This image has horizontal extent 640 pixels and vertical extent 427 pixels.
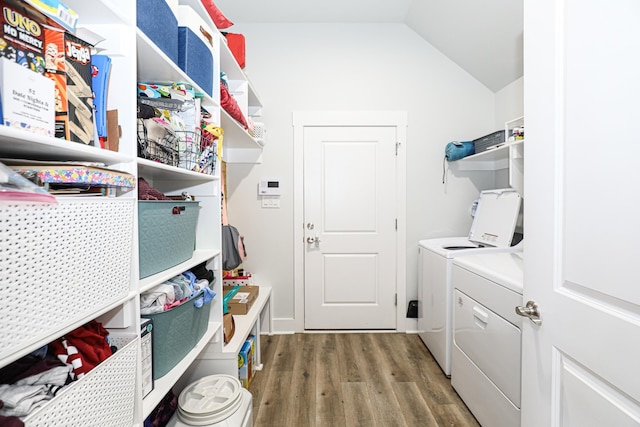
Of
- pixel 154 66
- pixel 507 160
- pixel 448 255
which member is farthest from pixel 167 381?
pixel 507 160

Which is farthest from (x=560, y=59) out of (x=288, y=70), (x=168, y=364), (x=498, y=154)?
(x=288, y=70)

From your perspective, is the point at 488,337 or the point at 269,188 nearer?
the point at 488,337

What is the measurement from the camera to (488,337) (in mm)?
1498

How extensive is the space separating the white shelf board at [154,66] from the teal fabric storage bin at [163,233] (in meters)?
0.49

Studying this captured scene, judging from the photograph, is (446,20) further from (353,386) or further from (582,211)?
(353,386)

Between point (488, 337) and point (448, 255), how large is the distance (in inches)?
23.8

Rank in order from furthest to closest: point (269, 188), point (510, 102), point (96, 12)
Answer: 1. point (269, 188)
2. point (510, 102)
3. point (96, 12)

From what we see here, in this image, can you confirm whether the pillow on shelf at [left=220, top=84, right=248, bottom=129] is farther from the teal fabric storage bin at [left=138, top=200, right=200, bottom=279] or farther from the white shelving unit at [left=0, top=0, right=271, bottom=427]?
the teal fabric storage bin at [left=138, top=200, right=200, bottom=279]

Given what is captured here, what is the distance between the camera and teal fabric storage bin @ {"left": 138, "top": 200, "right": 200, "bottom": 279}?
3.09 ft

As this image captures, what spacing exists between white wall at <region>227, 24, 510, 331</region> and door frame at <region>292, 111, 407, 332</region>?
2.0 inches

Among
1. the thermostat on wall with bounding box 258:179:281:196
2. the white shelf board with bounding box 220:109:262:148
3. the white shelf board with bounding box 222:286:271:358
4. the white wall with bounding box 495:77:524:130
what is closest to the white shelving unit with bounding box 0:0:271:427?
the white shelf board with bounding box 222:286:271:358

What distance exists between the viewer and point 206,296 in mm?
1275

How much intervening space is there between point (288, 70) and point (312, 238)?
5.28 feet

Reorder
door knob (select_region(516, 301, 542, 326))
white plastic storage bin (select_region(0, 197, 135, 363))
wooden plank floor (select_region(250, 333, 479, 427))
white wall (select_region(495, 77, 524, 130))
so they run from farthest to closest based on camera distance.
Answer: white wall (select_region(495, 77, 524, 130)) → wooden plank floor (select_region(250, 333, 479, 427)) → door knob (select_region(516, 301, 542, 326)) → white plastic storage bin (select_region(0, 197, 135, 363))
